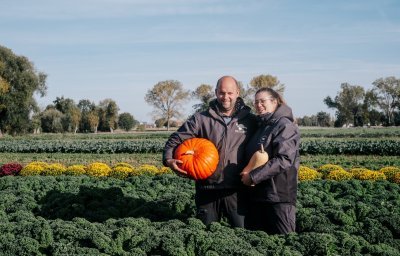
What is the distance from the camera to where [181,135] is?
5.76m

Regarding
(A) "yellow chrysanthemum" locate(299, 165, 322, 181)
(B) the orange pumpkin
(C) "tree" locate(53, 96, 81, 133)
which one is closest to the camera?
(B) the orange pumpkin

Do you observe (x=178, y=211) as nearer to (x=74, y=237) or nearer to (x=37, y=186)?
(x=74, y=237)

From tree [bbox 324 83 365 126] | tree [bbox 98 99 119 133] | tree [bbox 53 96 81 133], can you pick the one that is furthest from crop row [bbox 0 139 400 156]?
tree [bbox 324 83 365 126]

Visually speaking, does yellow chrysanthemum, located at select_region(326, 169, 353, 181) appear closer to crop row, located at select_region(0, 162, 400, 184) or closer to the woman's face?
crop row, located at select_region(0, 162, 400, 184)

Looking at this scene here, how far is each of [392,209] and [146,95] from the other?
83840 millimetres

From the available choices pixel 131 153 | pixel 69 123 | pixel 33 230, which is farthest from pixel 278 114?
pixel 69 123

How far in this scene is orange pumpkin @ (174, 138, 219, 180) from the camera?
542cm

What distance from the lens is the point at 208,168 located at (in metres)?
5.50

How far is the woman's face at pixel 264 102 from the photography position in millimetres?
5258

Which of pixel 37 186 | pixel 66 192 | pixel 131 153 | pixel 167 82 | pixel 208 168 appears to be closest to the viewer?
pixel 208 168

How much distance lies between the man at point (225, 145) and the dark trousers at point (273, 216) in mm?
194

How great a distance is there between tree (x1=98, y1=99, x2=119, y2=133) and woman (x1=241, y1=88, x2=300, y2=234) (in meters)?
82.4

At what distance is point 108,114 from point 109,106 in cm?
187

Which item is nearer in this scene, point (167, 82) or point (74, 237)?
point (74, 237)
